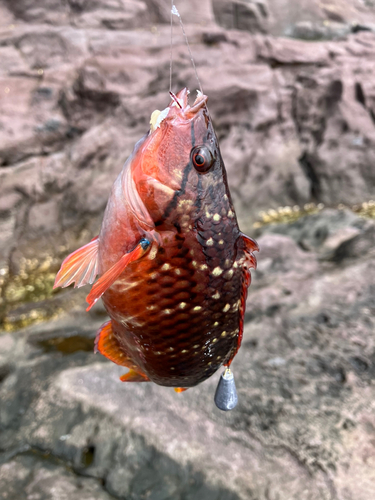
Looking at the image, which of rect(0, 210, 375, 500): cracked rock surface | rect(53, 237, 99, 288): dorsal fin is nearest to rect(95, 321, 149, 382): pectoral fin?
rect(53, 237, 99, 288): dorsal fin

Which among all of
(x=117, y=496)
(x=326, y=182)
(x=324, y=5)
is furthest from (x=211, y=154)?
(x=324, y=5)

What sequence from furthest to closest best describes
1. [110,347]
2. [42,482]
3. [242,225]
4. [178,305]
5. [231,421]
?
[242,225], [231,421], [42,482], [110,347], [178,305]

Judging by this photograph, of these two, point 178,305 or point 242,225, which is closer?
point 178,305

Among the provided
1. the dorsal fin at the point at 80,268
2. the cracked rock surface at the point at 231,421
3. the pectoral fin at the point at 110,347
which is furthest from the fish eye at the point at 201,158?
the cracked rock surface at the point at 231,421

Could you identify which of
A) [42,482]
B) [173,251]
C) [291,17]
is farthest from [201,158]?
[291,17]

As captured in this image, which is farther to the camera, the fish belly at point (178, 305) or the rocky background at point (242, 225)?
the rocky background at point (242, 225)

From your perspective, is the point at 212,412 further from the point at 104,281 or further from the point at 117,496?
the point at 104,281

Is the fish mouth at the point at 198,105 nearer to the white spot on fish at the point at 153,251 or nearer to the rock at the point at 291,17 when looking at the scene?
the white spot on fish at the point at 153,251

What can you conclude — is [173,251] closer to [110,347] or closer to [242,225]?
[110,347]

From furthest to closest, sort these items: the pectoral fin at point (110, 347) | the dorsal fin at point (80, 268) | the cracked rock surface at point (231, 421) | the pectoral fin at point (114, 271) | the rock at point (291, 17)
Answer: the rock at point (291, 17), the cracked rock surface at point (231, 421), the pectoral fin at point (110, 347), the dorsal fin at point (80, 268), the pectoral fin at point (114, 271)
